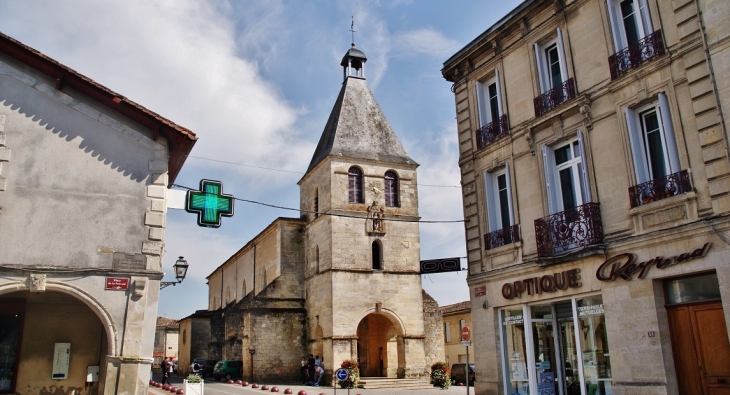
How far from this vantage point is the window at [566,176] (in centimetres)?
1184

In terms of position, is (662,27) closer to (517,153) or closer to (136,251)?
(517,153)

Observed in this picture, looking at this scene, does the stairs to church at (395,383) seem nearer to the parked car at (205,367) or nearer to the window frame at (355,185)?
the window frame at (355,185)

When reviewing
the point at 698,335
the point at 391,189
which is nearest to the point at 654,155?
the point at 698,335

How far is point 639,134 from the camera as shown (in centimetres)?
1080

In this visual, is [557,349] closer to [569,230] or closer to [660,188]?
[569,230]

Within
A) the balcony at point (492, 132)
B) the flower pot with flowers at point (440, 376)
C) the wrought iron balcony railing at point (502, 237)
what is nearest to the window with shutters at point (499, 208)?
the wrought iron balcony railing at point (502, 237)

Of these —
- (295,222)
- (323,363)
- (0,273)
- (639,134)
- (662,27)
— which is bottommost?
(323,363)

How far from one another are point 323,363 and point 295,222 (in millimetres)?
8616

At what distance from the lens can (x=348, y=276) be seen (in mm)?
29641

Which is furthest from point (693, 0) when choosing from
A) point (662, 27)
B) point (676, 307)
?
point (676, 307)

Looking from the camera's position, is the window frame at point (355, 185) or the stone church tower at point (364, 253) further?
the window frame at point (355, 185)

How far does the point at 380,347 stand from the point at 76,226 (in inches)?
901

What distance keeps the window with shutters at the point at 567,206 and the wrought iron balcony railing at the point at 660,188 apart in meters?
0.86

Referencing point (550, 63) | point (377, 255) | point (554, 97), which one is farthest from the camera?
point (377, 255)
